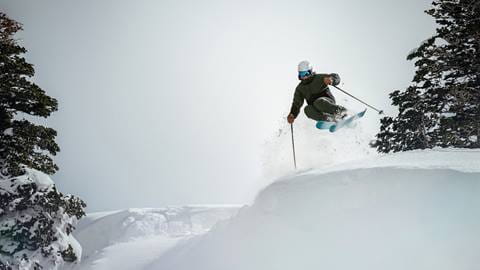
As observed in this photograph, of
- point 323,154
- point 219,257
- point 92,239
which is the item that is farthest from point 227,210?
point 219,257

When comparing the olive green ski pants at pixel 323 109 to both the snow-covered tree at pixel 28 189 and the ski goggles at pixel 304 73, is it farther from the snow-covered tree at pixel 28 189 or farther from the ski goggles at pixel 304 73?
the snow-covered tree at pixel 28 189

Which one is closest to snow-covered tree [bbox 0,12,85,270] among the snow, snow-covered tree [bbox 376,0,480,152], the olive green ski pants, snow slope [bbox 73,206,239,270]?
the snow

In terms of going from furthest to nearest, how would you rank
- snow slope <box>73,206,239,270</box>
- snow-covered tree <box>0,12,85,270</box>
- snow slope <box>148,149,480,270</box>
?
snow slope <box>73,206,239,270</box> → snow-covered tree <box>0,12,85,270</box> → snow slope <box>148,149,480,270</box>

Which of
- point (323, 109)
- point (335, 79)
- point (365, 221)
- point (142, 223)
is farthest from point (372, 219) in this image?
point (142, 223)

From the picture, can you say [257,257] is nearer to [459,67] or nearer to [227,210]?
[459,67]

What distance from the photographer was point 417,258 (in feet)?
14.9

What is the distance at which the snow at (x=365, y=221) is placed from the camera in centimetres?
445

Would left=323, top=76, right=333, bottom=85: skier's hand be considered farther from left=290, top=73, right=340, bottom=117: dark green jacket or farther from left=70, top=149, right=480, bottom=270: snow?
left=70, top=149, right=480, bottom=270: snow

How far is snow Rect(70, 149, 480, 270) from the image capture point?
14.6 ft

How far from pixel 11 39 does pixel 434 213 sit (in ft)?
41.3

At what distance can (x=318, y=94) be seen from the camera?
9.51 metres

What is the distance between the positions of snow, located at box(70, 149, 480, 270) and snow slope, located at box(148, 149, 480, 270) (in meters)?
0.01

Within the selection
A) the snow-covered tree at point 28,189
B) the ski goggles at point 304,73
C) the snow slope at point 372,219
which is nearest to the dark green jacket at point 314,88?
the ski goggles at point 304,73

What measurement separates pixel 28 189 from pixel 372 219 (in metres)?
8.35
